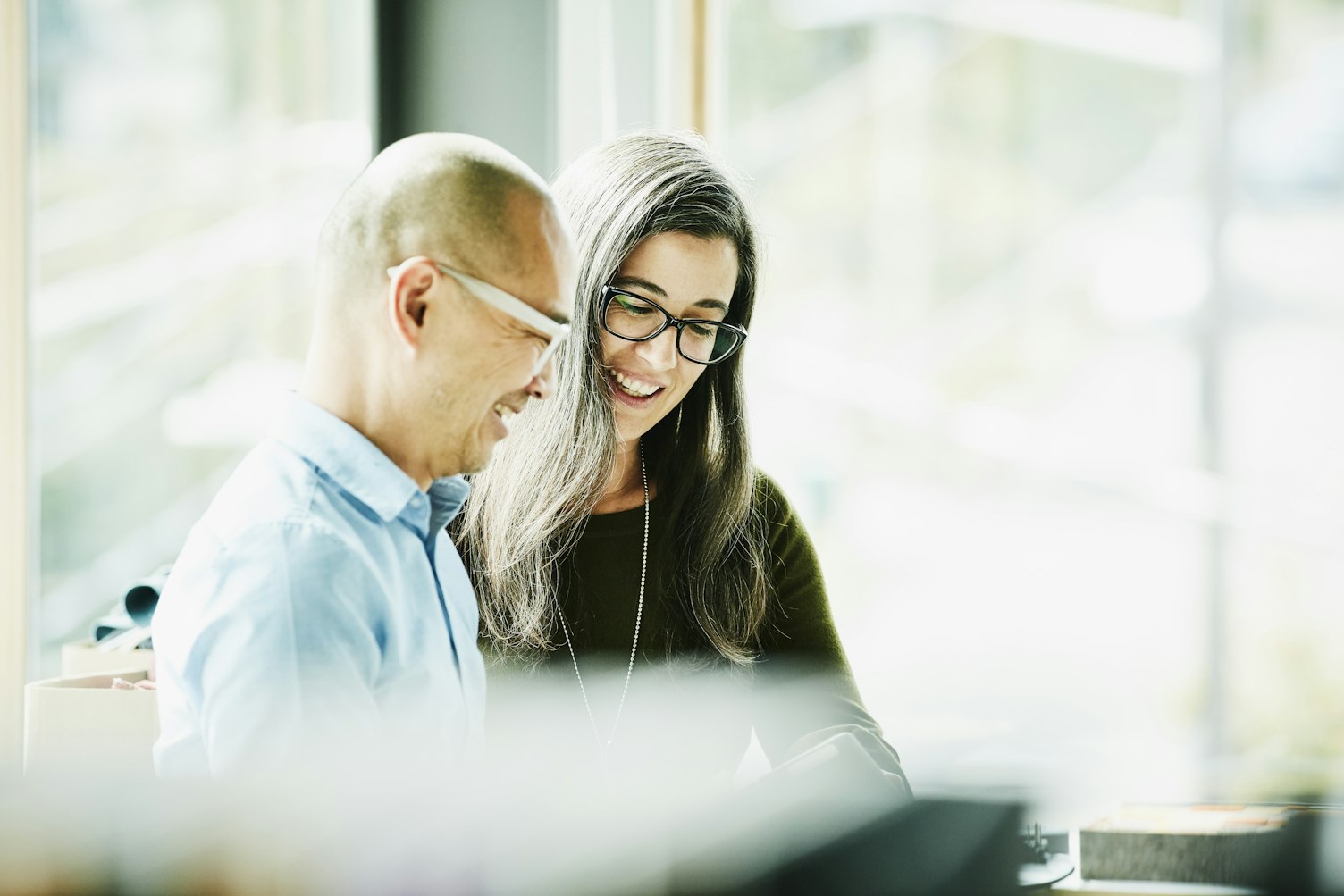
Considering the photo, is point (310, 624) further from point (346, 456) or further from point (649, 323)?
point (649, 323)

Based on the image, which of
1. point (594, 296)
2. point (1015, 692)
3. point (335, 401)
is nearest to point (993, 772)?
point (335, 401)

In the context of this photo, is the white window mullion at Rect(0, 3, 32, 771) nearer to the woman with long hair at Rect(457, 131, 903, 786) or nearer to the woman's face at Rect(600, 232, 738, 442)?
the woman with long hair at Rect(457, 131, 903, 786)

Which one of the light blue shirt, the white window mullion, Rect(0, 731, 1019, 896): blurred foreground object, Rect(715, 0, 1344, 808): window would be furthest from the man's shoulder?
Rect(715, 0, 1344, 808): window

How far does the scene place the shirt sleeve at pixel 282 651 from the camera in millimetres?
803

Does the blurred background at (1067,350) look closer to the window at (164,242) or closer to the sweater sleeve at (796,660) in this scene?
the window at (164,242)

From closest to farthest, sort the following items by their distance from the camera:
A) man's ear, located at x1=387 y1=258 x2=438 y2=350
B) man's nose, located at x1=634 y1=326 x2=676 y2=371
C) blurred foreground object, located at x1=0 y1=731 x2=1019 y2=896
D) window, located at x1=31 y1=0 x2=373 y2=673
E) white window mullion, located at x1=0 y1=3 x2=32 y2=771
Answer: blurred foreground object, located at x1=0 y1=731 x2=1019 y2=896 < man's ear, located at x1=387 y1=258 x2=438 y2=350 < man's nose, located at x1=634 y1=326 x2=676 y2=371 < white window mullion, located at x1=0 y1=3 x2=32 y2=771 < window, located at x1=31 y1=0 x2=373 y2=673

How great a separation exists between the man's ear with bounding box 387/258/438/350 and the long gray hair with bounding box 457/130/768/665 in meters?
0.67

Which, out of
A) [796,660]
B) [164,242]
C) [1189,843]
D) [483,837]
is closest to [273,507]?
[483,837]

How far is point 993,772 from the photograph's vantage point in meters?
0.58

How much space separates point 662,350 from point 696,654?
0.42 m

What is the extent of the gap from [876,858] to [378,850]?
0.21 metres

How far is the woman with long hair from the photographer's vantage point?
5.26 feet

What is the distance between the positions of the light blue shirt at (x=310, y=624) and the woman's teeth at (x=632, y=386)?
636mm

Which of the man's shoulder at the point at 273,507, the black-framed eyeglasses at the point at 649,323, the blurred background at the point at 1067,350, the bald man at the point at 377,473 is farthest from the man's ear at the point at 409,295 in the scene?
the blurred background at the point at 1067,350
